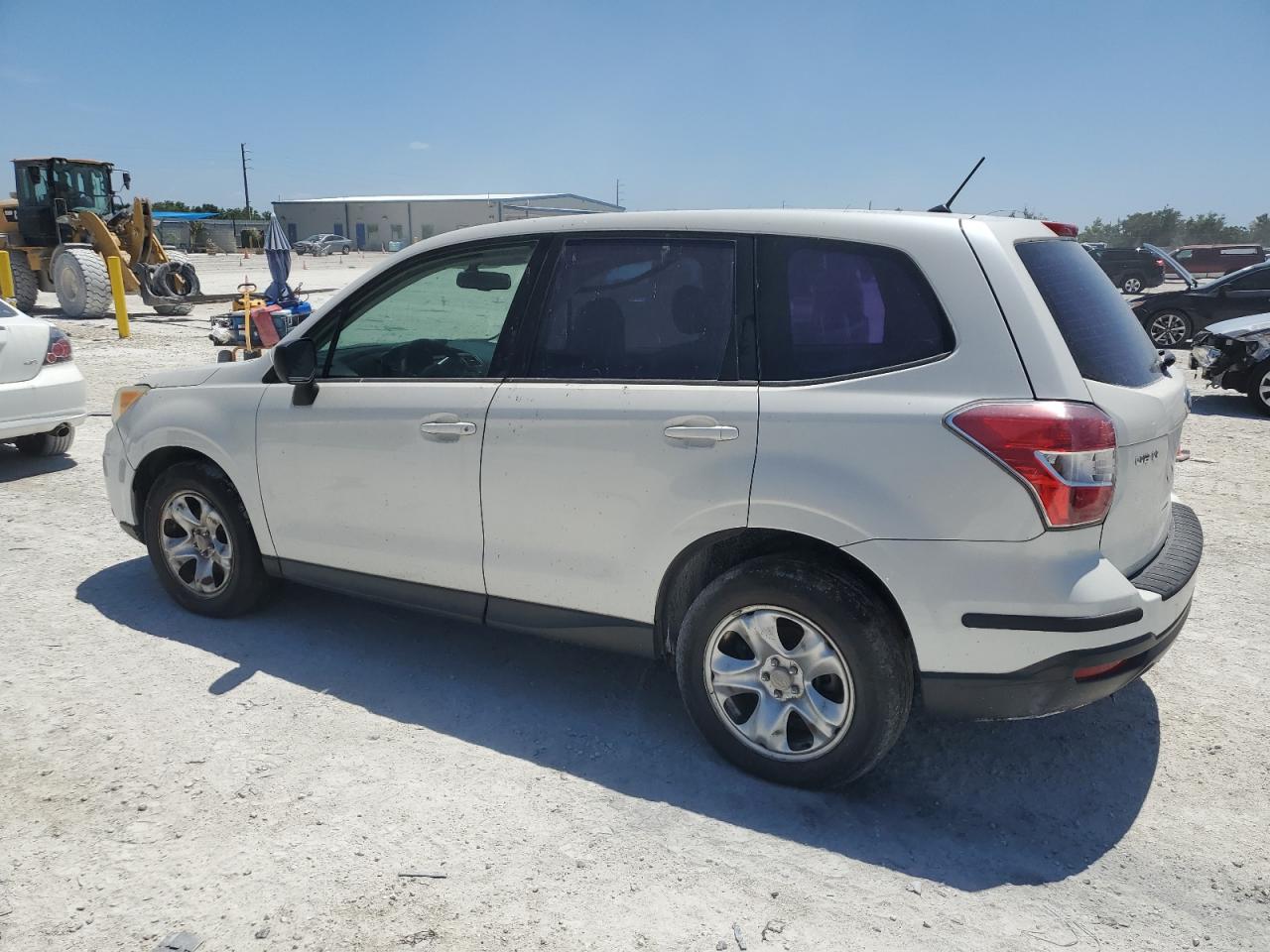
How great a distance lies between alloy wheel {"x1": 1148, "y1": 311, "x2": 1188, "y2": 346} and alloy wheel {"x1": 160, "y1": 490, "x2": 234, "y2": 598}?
552 inches

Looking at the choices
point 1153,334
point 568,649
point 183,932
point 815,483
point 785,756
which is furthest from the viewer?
point 1153,334

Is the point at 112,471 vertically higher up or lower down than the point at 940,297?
lower down

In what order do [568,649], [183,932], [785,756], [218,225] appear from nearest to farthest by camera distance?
1. [183,932]
2. [785,756]
3. [568,649]
4. [218,225]

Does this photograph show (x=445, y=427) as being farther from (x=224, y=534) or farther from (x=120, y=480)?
(x=120, y=480)

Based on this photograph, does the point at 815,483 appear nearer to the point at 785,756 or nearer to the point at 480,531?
the point at 785,756

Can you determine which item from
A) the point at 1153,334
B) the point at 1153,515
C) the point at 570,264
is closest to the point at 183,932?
the point at 570,264

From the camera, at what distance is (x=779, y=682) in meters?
3.03

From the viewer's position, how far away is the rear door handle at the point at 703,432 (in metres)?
2.97

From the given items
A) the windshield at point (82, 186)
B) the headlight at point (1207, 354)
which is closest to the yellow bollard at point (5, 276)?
the windshield at point (82, 186)

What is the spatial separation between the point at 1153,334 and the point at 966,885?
46.3 ft

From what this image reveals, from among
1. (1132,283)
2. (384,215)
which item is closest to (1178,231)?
(1132,283)

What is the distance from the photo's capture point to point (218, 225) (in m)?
75.2

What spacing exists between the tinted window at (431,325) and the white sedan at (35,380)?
13.8 ft

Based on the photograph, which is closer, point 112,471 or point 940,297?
point 940,297
